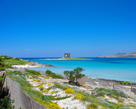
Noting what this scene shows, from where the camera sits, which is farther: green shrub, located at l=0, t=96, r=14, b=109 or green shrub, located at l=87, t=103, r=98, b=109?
green shrub, located at l=0, t=96, r=14, b=109

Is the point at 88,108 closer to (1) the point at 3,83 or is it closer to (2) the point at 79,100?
(2) the point at 79,100

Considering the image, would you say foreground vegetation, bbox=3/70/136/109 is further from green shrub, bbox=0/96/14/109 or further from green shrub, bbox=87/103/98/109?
green shrub, bbox=0/96/14/109

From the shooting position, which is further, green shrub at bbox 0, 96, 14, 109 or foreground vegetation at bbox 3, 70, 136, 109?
green shrub at bbox 0, 96, 14, 109

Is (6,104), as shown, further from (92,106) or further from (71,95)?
(92,106)

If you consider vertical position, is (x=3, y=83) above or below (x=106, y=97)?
above

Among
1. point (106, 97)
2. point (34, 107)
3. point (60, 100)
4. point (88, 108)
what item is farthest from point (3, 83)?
point (106, 97)

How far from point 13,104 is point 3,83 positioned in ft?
9.10

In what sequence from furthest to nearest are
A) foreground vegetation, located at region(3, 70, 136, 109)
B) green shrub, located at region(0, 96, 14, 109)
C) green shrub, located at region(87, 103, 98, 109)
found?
green shrub, located at region(0, 96, 14, 109)
foreground vegetation, located at region(3, 70, 136, 109)
green shrub, located at region(87, 103, 98, 109)

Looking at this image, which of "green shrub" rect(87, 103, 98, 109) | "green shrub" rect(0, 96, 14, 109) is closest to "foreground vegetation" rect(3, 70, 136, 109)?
"green shrub" rect(87, 103, 98, 109)

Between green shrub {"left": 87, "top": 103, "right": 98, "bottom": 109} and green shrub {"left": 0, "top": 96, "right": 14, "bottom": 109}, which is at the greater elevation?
green shrub {"left": 87, "top": 103, "right": 98, "bottom": 109}

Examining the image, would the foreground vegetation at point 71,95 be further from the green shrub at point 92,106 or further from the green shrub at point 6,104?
the green shrub at point 6,104

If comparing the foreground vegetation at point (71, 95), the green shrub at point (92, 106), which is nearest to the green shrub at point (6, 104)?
the foreground vegetation at point (71, 95)

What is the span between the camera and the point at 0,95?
331 inches

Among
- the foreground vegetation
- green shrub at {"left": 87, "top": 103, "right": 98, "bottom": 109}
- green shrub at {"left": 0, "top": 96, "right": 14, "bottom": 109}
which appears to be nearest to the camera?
green shrub at {"left": 87, "top": 103, "right": 98, "bottom": 109}
